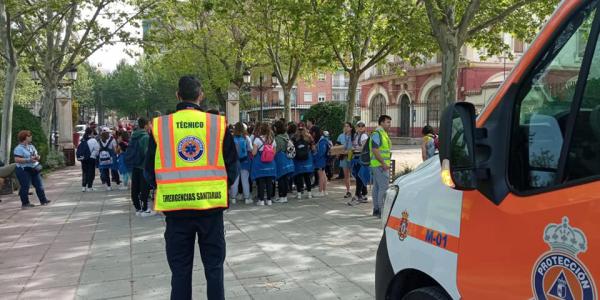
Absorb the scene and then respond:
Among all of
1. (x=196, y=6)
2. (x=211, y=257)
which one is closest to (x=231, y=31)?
(x=196, y=6)

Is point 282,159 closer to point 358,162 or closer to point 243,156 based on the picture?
point 243,156

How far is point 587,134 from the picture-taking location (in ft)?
6.01

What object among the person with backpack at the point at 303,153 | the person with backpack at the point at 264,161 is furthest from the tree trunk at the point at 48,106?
the person with backpack at the point at 303,153

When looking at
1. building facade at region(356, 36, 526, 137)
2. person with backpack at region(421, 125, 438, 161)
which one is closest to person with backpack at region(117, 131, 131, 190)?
person with backpack at region(421, 125, 438, 161)

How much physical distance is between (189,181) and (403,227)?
1.61 meters

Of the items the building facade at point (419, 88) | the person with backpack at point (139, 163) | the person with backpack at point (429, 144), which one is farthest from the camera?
the building facade at point (419, 88)

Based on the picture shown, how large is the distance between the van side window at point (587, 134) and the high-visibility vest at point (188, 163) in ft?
7.93

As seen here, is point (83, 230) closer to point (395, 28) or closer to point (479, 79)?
point (395, 28)

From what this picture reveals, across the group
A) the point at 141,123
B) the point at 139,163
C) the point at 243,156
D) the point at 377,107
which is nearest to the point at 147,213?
the point at 139,163

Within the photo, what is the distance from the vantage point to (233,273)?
5.63 m

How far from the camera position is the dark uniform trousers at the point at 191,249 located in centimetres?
365

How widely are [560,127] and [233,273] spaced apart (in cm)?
435

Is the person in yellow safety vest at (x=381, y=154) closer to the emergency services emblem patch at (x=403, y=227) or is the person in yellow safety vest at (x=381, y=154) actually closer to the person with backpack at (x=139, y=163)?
the person with backpack at (x=139, y=163)

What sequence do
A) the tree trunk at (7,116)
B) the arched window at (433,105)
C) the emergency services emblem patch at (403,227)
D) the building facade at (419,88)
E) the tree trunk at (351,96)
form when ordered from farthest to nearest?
the arched window at (433,105) < the building facade at (419,88) < the tree trunk at (351,96) < the tree trunk at (7,116) < the emergency services emblem patch at (403,227)
